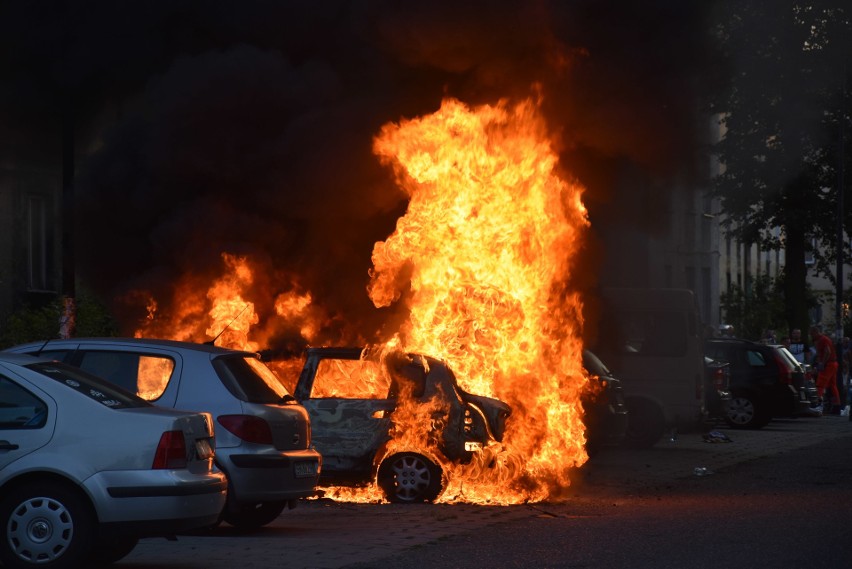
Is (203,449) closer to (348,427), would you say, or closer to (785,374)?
(348,427)

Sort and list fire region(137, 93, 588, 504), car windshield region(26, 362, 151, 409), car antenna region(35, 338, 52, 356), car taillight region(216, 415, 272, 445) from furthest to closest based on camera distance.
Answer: fire region(137, 93, 588, 504) → car taillight region(216, 415, 272, 445) → car antenna region(35, 338, 52, 356) → car windshield region(26, 362, 151, 409)

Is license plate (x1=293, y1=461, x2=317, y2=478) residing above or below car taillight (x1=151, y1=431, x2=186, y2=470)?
below

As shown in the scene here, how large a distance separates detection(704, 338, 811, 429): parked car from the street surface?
10565 mm

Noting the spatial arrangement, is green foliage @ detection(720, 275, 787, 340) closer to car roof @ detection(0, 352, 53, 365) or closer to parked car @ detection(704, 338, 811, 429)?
parked car @ detection(704, 338, 811, 429)

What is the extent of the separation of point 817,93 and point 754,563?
98.7 feet

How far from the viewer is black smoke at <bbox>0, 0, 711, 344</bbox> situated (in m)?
16.4

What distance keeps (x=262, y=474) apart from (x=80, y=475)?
2262mm

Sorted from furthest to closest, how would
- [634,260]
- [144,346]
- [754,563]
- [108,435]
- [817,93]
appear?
[817,93] → [634,260] → [144,346] → [754,563] → [108,435]

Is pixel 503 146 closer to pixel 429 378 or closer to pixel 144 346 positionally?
pixel 429 378

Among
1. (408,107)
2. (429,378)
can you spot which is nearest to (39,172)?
(408,107)


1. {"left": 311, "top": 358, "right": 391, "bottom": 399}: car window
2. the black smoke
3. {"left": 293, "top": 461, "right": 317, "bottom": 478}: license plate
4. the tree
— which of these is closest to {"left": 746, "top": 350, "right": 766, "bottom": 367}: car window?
the tree

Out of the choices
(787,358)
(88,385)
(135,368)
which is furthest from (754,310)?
(88,385)

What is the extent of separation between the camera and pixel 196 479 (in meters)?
9.14

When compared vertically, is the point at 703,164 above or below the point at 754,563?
above
